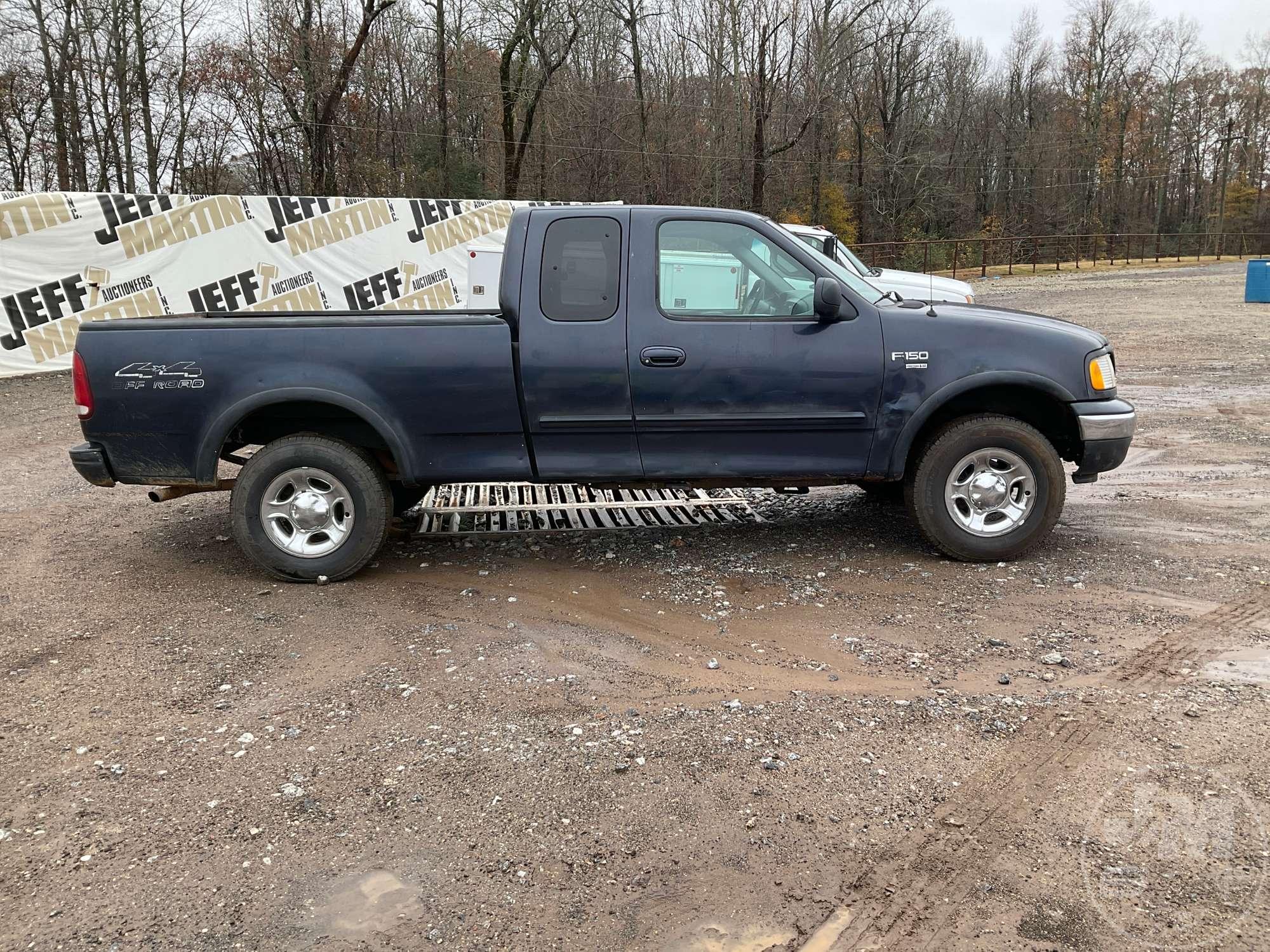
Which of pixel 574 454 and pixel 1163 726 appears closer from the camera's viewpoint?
pixel 1163 726

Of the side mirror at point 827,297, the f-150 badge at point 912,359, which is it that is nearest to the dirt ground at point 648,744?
the f-150 badge at point 912,359

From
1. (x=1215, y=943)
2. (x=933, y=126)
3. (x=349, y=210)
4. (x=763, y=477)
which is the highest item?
(x=933, y=126)

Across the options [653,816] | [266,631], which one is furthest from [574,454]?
[653,816]

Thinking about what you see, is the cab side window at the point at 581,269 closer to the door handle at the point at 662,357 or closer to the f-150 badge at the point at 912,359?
the door handle at the point at 662,357

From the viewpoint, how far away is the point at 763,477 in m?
5.45

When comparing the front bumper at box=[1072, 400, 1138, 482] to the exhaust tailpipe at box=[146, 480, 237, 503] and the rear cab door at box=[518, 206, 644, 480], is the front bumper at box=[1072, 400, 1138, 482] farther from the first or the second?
the exhaust tailpipe at box=[146, 480, 237, 503]

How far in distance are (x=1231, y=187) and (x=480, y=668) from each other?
7302cm

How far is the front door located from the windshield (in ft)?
0.19

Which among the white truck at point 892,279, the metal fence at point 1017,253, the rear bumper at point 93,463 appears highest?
the metal fence at point 1017,253

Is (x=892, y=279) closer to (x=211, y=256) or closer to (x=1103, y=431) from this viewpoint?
(x=1103, y=431)

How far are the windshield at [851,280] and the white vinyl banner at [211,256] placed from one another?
29.9 feet

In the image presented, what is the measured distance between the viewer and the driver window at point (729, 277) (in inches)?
211

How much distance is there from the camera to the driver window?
17.6ft

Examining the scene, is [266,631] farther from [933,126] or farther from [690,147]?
[933,126]
